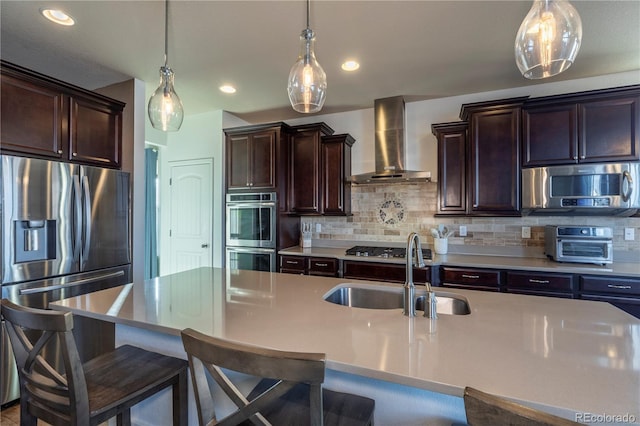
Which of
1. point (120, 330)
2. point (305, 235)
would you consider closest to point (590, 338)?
point (120, 330)

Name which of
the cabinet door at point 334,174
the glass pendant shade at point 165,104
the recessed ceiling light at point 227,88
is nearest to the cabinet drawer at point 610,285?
the cabinet door at point 334,174

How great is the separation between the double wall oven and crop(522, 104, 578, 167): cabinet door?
8.70 ft

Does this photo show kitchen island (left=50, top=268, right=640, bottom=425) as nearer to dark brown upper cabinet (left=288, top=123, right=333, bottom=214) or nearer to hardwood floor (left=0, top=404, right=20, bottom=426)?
hardwood floor (left=0, top=404, right=20, bottom=426)

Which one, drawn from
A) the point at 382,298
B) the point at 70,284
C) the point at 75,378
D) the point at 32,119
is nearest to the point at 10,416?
the point at 70,284

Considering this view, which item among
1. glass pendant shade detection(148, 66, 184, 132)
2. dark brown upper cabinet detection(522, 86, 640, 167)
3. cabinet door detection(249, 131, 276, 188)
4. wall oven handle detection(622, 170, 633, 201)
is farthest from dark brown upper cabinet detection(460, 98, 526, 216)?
glass pendant shade detection(148, 66, 184, 132)

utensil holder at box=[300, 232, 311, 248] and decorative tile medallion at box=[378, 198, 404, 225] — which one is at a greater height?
decorative tile medallion at box=[378, 198, 404, 225]

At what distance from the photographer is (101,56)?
2553 millimetres

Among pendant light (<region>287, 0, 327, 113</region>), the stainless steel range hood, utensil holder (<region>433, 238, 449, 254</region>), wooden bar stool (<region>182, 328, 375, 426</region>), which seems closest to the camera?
wooden bar stool (<region>182, 328, 375, 426</region>)

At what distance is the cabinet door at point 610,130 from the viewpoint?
253cm

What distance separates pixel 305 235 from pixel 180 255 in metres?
1.81

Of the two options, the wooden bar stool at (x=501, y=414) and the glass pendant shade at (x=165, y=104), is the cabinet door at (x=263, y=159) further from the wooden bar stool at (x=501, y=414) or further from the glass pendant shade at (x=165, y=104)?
the wooden bar stool at (x=501, y=414)

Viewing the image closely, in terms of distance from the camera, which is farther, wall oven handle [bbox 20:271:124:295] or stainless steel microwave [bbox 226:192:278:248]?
stainless steel microwave [bbox 226:192:278:248]

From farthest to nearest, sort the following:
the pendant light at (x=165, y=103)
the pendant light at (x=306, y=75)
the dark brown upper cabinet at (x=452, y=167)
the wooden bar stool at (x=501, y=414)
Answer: the dark brown upper cabinet at (x=452, y=167) < the pendant light at (x=165, y=103) < the pendant light at (x=306, y=75) < the wooden bar stool at (x=501, y=414)

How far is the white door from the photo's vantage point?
3982 millimetres
